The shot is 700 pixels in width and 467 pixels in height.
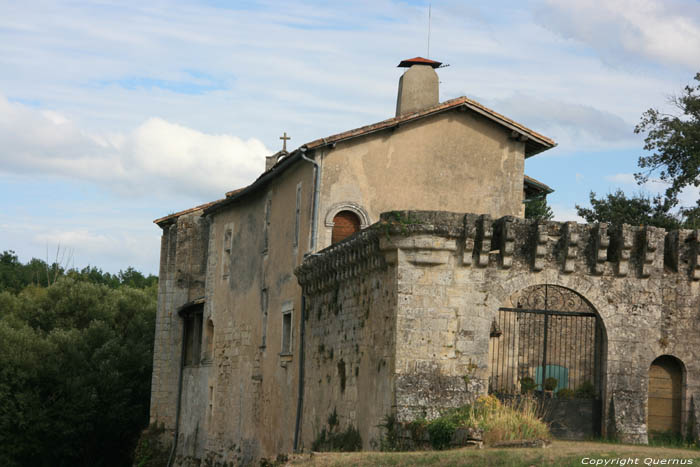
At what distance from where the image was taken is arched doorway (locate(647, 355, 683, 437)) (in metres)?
18.6

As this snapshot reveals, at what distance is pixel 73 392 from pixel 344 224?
18605 millimetres

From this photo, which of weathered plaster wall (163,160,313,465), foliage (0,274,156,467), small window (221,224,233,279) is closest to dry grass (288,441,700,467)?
weathered plaster wall (163,160,313,465)

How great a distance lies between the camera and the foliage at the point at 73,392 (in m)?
37.1

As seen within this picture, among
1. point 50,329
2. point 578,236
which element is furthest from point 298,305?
point 50,329

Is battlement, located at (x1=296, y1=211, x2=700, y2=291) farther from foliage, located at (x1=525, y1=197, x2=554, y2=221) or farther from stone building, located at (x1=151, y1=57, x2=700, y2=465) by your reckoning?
foliage, located at (x1=525, y1=197, x2=554, y2=221)

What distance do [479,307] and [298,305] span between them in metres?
7.04

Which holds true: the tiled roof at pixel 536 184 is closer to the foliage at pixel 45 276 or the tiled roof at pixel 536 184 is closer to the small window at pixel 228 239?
the small window at pixel 228 239

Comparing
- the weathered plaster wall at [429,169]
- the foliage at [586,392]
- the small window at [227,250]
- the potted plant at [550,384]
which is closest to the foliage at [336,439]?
the potted plant at [550,384]

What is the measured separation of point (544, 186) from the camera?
84.9 ft

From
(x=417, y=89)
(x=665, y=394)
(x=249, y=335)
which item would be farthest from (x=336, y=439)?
(x=417, y=89)

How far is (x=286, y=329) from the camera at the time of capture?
25.0 metres

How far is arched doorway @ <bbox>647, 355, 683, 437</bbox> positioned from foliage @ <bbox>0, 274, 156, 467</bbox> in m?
Answer: 23.8

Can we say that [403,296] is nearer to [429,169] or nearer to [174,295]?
[429,169]

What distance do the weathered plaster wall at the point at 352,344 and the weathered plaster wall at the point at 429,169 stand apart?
2.16 metres
